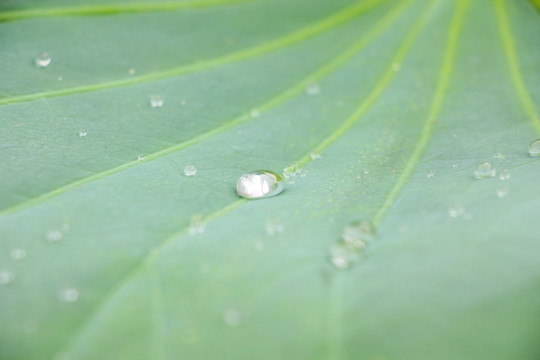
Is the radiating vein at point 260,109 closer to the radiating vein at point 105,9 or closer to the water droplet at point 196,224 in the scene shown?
the water droplet at point 196,224

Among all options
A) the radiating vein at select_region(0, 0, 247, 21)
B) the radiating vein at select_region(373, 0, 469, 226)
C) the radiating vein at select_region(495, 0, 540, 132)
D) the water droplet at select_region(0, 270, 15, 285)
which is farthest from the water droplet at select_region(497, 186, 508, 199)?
the radiating vein at select_region(0, 0, 247, 21)

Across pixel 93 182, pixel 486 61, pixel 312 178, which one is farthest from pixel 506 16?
pixel 93 182

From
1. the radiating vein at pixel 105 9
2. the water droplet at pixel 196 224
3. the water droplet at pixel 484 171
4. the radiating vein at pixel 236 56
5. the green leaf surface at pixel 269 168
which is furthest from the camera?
the radiating vein at pixel 105 9

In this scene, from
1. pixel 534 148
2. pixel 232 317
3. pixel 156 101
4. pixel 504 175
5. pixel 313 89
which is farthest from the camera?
pixel 313 89

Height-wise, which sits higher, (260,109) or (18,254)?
(260,109)

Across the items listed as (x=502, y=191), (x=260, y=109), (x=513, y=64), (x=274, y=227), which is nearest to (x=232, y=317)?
(x=274, y=227)

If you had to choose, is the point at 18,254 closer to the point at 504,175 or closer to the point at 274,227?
the point at 274,227

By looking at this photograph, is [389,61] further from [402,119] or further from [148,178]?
[148,178]

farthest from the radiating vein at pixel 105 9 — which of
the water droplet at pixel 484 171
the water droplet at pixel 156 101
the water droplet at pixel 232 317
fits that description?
the water droplet at pixel 232 317
